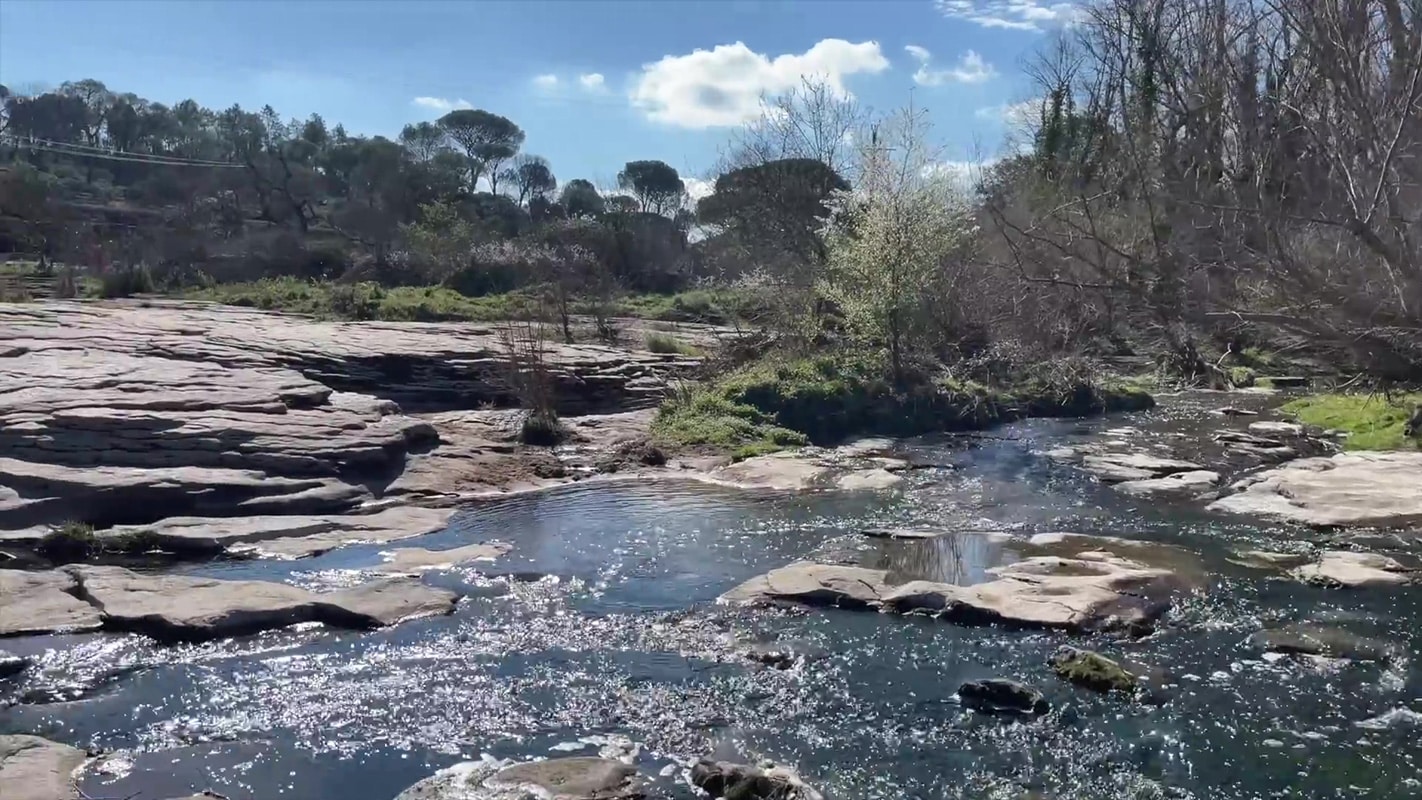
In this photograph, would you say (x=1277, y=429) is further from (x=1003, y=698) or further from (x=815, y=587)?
(x=1003, y=698)

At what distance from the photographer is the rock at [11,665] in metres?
7.97

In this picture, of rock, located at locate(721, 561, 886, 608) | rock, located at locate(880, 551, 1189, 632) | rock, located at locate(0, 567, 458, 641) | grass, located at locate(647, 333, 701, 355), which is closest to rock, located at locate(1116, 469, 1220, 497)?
rock, located at locate(880, 551, 1189, 632)

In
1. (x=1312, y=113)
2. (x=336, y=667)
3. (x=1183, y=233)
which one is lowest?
(x=336, y=667)

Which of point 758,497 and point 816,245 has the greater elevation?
point 816,245

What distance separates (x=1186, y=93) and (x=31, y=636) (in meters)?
9.39

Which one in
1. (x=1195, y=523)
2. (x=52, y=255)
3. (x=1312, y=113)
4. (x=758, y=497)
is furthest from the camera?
(x=52, y=255)

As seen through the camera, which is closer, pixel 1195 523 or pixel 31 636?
pixel 31 636

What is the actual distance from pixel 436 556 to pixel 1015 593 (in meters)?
5.64

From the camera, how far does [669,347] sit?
27016 mm

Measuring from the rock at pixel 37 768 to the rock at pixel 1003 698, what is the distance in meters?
5.44

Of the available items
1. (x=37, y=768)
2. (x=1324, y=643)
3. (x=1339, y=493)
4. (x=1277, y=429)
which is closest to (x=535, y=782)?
(x=37, y=768)

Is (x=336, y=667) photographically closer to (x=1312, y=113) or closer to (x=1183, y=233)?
(x=1183, y=233)

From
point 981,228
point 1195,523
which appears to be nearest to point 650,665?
point 1195,523

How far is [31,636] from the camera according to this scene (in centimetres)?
866
